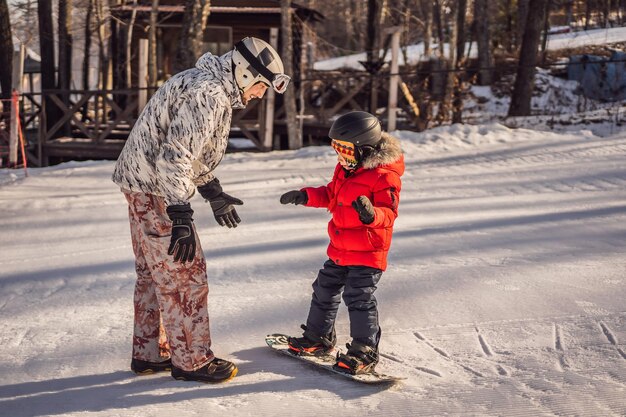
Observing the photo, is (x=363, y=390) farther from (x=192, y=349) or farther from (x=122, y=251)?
(x=122, y=251)

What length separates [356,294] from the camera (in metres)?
3.49

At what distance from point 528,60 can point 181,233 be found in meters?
14.6

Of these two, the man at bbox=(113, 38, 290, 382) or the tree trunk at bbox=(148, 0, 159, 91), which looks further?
the tree trunk at bbox=(148, 0, 159, 91)

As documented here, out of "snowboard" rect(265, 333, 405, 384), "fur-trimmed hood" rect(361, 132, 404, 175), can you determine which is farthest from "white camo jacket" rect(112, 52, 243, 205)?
"snowboard" rect(265, 333, 405, 384)

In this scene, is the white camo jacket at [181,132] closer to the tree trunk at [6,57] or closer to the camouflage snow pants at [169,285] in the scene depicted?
the camouflage snow pants at [169,285]

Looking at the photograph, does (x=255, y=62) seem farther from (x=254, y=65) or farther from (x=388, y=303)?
(x=388, y=303)

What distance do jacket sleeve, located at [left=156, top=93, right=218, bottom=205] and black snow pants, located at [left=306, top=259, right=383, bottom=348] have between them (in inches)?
36.5

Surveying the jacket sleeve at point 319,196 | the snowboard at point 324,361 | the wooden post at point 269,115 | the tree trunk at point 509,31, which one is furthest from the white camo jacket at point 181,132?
the tree trunk at point 509,31

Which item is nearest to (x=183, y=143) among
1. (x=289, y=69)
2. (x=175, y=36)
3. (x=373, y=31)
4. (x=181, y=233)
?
(x=181, y=233)

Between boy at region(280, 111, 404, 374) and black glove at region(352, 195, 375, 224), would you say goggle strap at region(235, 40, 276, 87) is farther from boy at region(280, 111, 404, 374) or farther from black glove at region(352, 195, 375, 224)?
black glove at region(352, 195, 375, 224)

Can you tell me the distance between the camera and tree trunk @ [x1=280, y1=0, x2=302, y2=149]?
40.8 ft

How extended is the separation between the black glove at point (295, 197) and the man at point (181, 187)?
28 cm

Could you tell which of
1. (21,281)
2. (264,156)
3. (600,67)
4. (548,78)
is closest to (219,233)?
(21,281)

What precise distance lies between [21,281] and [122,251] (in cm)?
104
